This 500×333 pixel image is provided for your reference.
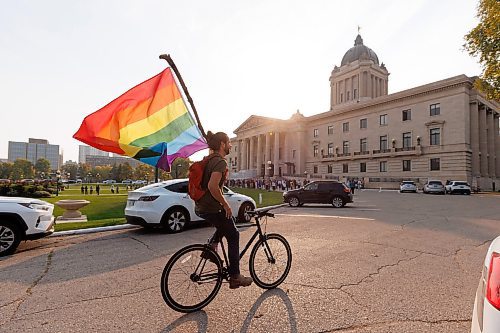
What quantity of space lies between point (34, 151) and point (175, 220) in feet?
708

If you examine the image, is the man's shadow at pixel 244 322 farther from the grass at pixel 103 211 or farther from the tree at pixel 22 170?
the tree at pixel 22 170

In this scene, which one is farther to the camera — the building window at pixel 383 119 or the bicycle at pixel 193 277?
the building window at pixel 383 119

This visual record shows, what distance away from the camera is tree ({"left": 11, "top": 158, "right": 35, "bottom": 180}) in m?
122

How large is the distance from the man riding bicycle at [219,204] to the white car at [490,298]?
8.45ft

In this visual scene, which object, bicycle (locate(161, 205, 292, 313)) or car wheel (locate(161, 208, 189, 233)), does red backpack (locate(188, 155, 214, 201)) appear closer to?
bicycle (locate(161, 205, 292, 313))

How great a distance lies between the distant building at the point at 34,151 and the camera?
17949cm

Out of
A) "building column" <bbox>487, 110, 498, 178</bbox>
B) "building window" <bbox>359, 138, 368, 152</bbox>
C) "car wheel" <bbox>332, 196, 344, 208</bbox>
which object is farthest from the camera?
"building window" <bbox>359, 138, 368, 152</bbox>

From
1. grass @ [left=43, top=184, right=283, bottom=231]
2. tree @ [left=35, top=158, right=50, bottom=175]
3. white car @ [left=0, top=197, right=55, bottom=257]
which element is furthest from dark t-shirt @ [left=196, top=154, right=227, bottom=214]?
tree @ [left=35, top=158, right=50, bottom=175]

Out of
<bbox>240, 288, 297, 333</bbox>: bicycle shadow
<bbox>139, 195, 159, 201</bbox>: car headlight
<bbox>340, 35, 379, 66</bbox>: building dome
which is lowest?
<bbox>240, 288, 297, 333</bbox>: bicycle shadow

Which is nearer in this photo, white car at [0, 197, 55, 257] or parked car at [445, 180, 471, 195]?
white car at [0, 197, 55, 257]

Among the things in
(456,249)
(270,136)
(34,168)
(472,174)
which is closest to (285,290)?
(456,249)

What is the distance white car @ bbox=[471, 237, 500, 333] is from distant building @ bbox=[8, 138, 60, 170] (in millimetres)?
211219

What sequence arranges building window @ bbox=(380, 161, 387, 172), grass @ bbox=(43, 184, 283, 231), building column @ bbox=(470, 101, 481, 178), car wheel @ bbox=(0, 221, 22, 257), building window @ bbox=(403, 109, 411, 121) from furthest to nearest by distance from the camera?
building window @ bbox=(380, 161, 387, 172) < building window @ bbox=(403, 109, 411, 121) < building column @ bbox=(470, 101, 481, 178) < grass @ bbox=(43, 184, 283, 231) < car wheel @ bbox=(0, 221, 22, 257)

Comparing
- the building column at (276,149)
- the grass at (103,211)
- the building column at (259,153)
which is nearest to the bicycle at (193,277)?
the grass at (103,211)
